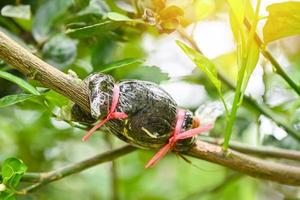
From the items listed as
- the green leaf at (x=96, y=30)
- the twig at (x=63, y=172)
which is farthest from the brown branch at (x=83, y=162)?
the green leaf at (x=96, y=30)

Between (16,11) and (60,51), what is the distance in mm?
73

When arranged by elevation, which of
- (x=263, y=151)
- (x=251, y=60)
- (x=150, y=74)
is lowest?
(x=263, y=151)

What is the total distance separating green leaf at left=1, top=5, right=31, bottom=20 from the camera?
0.68 m

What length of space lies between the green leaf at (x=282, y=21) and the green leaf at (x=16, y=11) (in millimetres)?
286

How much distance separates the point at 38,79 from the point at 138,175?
87 centimetres

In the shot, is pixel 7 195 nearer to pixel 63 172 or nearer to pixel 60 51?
pixel 63 172

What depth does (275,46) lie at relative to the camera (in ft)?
3.72

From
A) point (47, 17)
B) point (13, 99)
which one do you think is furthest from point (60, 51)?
point (13, 99)

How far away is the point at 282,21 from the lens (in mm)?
601

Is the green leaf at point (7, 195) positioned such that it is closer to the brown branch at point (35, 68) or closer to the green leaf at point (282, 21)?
the brown branch at point (35, 68)

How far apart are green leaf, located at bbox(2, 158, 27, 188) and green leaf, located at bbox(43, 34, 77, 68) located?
18 centimetres

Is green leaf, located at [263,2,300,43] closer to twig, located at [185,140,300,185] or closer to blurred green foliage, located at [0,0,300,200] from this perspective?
blurred green foliage, located at [0,0,300,200]

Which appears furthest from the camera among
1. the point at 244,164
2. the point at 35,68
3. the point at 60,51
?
the point at 60,51

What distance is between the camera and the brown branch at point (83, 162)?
0.50 meters
